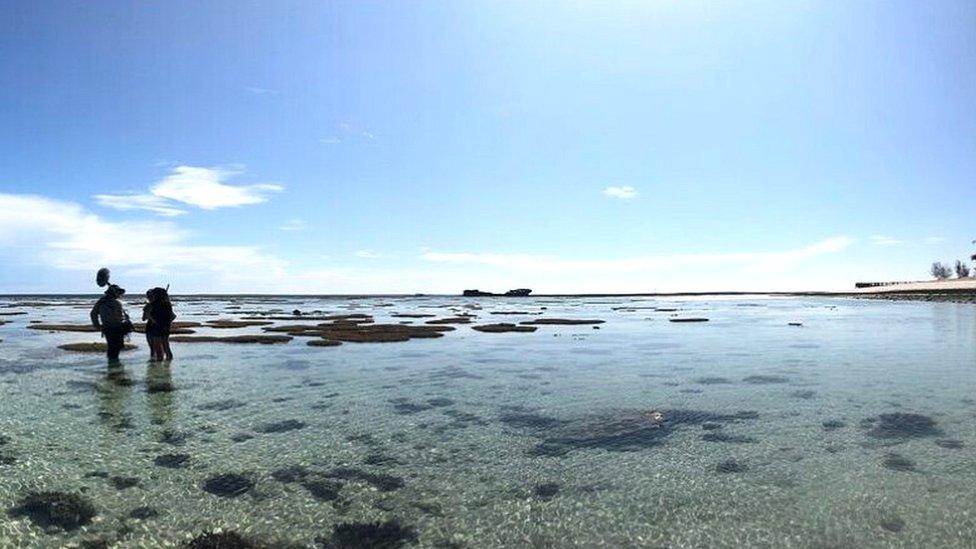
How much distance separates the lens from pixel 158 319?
28250 millimetres

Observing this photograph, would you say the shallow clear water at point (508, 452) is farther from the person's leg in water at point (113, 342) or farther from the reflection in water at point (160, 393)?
the person's leg in water at point (113, 342)

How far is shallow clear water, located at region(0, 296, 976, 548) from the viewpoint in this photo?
9.34 m

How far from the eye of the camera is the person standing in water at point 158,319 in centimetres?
2769

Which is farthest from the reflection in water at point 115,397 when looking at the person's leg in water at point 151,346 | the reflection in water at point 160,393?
the person's leg in water at point 151,346

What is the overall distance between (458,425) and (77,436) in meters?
9.52

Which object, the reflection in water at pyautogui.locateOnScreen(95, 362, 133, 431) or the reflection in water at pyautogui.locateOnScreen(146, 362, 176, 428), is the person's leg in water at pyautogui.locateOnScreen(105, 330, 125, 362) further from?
the reflection in water at pyautogui.locateOnScreen(146, 362, 176, 428)

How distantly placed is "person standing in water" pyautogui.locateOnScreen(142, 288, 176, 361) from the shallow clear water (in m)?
1.84

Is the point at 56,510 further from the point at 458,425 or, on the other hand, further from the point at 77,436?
the point at 458,425

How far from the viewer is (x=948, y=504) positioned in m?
9.95

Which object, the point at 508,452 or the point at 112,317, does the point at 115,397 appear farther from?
the point at 508,452

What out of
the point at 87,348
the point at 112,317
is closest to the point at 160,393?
the point at 112,317

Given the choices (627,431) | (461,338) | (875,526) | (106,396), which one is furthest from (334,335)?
(875,526)

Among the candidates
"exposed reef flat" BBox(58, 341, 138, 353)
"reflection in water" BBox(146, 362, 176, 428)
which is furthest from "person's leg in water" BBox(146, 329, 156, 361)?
"exposed reef flat" BBox(58, 341, 138, 353)

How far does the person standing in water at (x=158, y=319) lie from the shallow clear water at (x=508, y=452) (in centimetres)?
184
